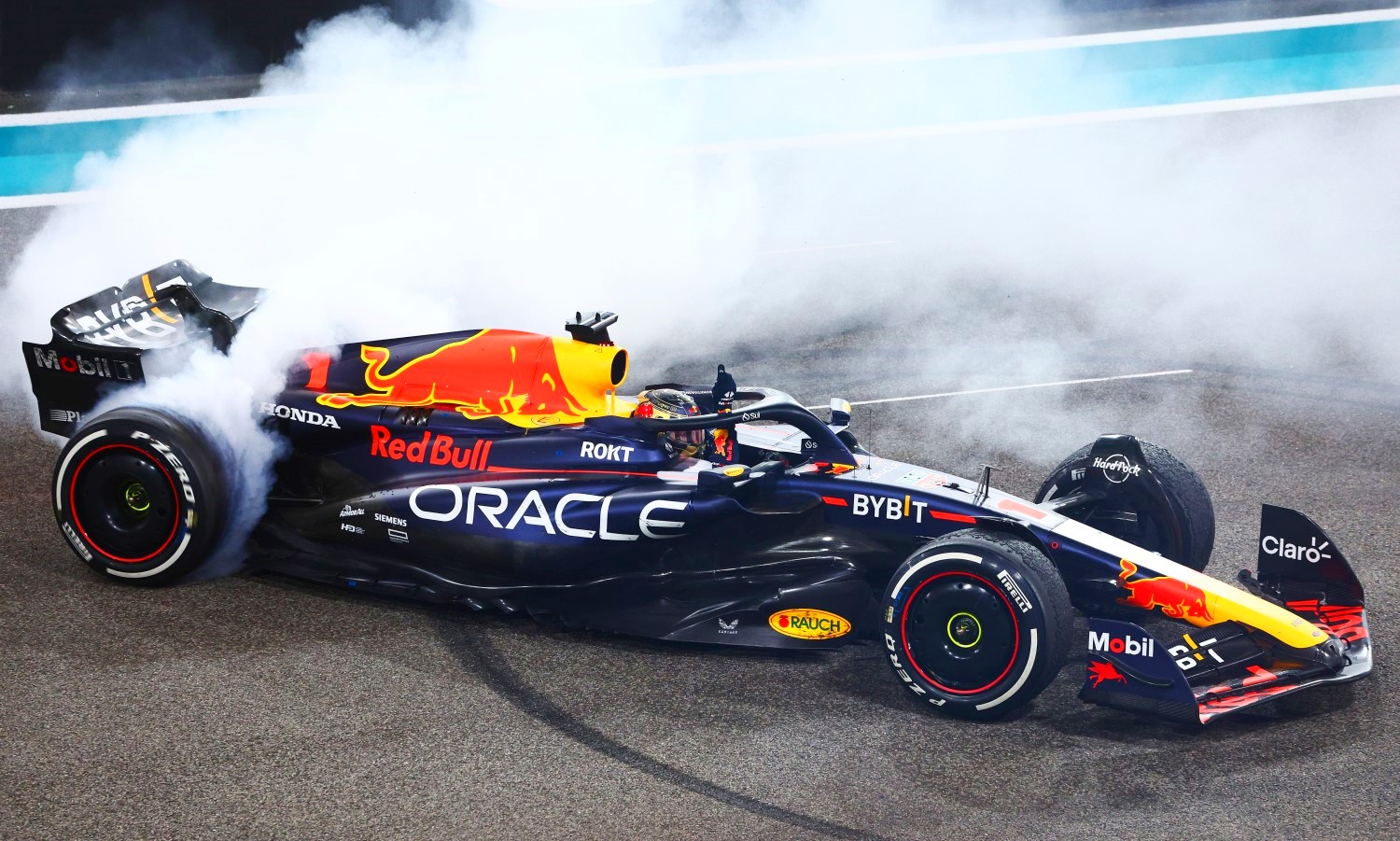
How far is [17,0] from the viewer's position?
39.9 ft

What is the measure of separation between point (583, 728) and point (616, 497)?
0.98 meters

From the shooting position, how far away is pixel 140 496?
5.89 metres

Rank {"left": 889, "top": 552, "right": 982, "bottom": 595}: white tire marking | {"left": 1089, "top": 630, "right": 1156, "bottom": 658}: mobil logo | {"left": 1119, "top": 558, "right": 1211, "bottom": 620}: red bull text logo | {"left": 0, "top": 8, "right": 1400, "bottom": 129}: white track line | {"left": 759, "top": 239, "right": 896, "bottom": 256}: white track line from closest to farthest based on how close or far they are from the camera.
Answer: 1. {"left": 1089, "top": 630, "right": 1156, "bottom": 658}: mobil logo
2. {"left": 889, "top": 552, "right": 982, "bottom": 595}: white tire marking
3. {"left": 1119, "top": 558, "right": 1211, "bottom": 620}: red bull text logo
4. {"left": 759, "top": 239, "right": 896, "bottom": 256}: white track line
5. {"left": 0, "top": 8, "right": 1400, "bottom": 129}: white track line

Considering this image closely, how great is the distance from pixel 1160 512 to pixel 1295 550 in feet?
1.77

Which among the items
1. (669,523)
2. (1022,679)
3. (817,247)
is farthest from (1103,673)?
(817,247)

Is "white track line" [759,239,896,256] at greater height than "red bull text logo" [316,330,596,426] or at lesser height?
greater

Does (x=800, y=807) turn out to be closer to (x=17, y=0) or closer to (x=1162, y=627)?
(x=1162, y=627)

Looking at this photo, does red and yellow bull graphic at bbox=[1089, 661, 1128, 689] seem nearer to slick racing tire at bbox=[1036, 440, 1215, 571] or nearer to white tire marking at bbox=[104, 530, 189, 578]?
slick racing tire at bbox=[1036, 440, 1215, 571]

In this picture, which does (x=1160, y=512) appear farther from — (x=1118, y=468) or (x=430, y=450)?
(x=430, y=450)

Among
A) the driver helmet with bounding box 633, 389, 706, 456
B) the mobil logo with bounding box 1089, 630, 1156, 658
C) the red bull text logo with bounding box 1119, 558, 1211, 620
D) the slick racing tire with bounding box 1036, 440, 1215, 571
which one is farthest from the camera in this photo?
the driver helmet with bounding box 633, 389, 706, 456

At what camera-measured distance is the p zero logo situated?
17.5 feet

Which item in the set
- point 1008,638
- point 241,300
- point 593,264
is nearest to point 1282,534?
point 1008,638

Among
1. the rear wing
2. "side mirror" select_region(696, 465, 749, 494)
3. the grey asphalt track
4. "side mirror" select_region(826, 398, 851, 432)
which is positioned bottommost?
the grey asphalt track

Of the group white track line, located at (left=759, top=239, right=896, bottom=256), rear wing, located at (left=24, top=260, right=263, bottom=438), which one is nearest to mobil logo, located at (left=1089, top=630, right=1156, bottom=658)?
rear wing, located at (left=24, top=260, right=263, bottom=438)
